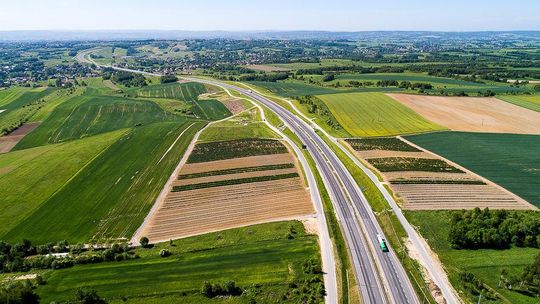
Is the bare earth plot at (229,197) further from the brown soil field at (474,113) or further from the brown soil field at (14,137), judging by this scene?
the brown soil field at (474,113)

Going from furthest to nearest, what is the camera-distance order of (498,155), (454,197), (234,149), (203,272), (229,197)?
(234,149)
(498,155)
(229,197)
(454,197)
(203,272)

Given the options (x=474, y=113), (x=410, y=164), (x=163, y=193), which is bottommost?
(x=163, y=193)

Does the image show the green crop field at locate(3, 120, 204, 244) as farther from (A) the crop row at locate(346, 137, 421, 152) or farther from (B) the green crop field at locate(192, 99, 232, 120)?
(A) the crop row at locate(346, 137, 421, 152)

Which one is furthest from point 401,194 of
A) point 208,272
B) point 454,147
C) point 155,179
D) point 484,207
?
point 155,179

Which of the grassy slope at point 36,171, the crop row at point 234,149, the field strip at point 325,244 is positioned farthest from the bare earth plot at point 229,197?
the grassy slope at point 36,171

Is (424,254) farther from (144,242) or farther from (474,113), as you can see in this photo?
(474,113)

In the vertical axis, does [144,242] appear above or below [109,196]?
below

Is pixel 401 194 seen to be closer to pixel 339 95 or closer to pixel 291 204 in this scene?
pixel 291 204

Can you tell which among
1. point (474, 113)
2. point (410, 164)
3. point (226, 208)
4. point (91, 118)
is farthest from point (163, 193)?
point (474, 113)
